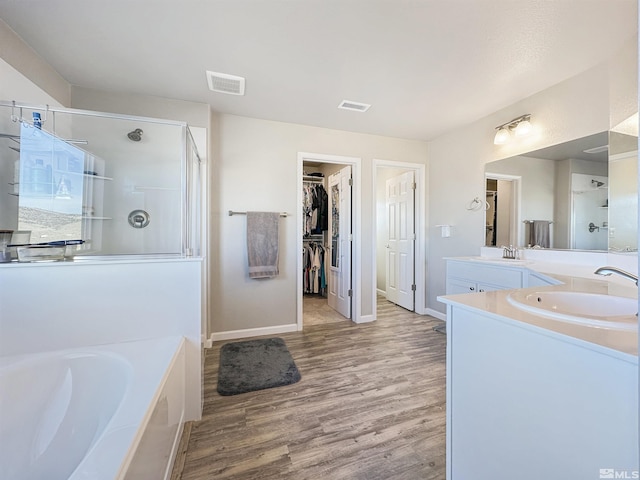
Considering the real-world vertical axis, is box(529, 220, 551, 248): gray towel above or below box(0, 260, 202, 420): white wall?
above

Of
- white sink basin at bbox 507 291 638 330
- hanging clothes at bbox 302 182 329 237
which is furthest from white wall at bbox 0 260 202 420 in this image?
hanging clothes at bbox 302 182 329 237

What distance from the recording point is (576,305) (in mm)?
1108

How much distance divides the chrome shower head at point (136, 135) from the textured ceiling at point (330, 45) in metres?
0.40

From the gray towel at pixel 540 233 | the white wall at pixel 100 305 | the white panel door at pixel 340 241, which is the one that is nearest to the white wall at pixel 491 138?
the gray towel at pixel 540 233

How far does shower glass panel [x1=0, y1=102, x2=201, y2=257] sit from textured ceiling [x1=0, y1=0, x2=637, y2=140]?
46cm

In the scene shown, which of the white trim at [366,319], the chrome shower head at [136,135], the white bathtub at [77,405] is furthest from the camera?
the white trim at [366,319]

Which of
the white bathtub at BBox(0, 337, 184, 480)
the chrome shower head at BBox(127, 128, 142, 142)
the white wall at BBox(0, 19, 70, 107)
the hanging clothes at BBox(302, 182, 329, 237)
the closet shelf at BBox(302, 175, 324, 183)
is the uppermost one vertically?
the white wall at BBox(0, 19, 70, 107)

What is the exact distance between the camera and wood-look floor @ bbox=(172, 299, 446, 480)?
49.0 inches

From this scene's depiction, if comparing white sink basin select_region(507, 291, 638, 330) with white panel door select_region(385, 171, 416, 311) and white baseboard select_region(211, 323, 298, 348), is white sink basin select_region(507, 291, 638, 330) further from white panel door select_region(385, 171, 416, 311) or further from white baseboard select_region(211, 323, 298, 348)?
white panel door select_region(385, 171, 416, 311)

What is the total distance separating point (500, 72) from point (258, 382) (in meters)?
3.02

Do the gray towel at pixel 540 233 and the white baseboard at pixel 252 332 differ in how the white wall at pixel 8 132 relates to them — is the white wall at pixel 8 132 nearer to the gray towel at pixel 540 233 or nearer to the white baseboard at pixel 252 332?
the white baseboard at pixel 252 332

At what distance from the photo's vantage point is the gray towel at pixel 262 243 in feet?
9.24

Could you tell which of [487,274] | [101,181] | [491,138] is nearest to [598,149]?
[491,138]

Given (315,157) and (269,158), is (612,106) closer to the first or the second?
(315,157)
